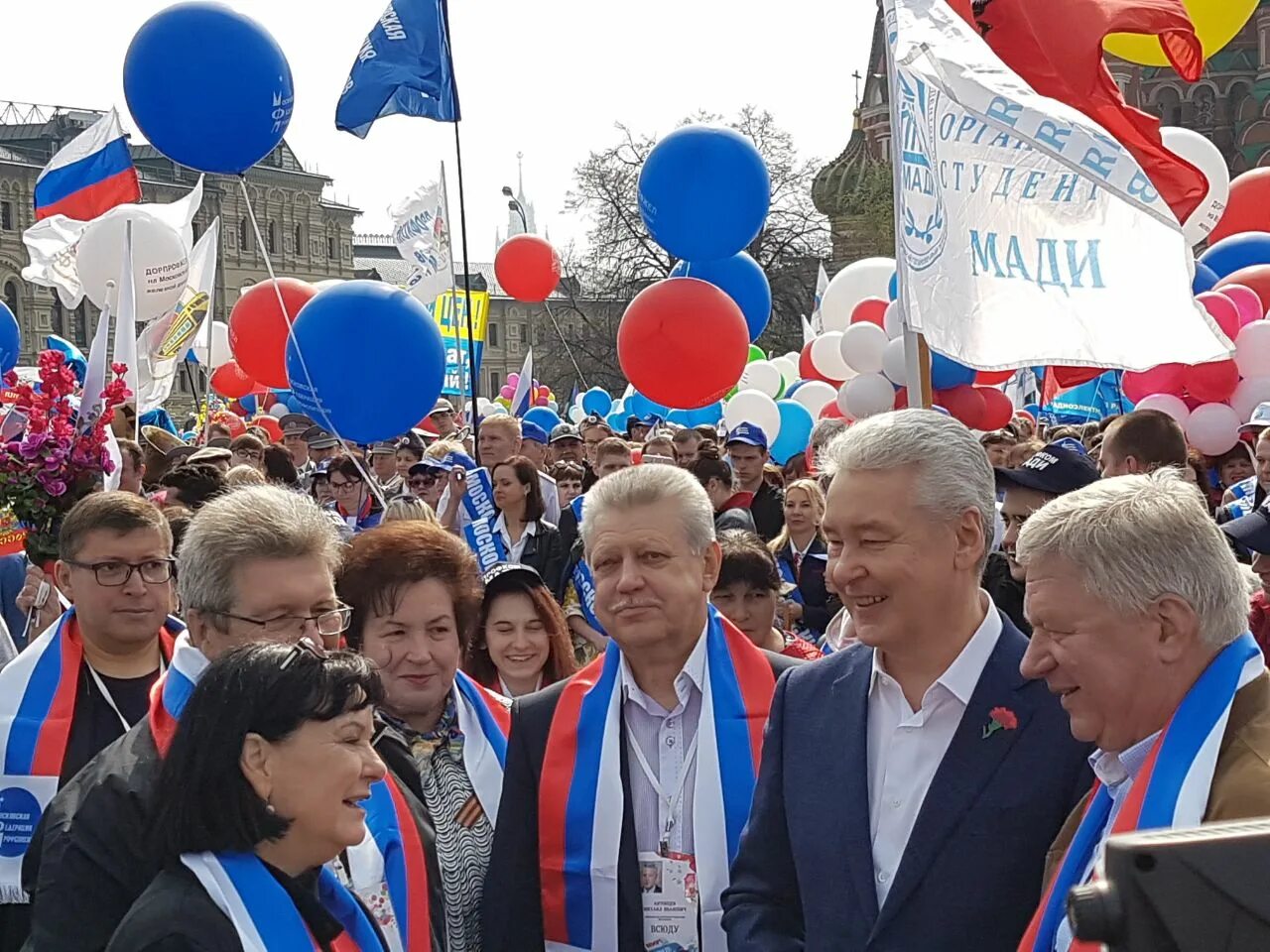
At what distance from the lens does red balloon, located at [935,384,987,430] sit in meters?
11.5

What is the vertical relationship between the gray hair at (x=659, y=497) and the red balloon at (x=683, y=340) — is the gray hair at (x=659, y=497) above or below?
below

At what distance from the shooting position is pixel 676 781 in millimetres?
3461

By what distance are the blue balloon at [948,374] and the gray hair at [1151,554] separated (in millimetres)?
8701

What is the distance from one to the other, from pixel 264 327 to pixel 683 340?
3797 mm

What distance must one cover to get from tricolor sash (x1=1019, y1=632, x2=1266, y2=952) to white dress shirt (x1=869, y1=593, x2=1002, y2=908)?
1.15 ft

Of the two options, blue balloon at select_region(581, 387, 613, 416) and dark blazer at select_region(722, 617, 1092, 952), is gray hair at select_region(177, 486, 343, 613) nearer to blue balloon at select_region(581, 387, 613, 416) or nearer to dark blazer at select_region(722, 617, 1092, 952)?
dark blazer at select_region(722, 617, 1092, 952)

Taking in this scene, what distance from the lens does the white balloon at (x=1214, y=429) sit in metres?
10.4

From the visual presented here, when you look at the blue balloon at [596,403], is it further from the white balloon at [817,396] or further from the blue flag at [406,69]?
the blue flag at [406,69]

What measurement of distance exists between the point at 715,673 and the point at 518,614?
1.20 m

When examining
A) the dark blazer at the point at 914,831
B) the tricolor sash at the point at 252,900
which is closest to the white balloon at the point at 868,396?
the dark blazer at the point at 914,831

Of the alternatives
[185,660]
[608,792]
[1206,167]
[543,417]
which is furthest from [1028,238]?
[543,417]

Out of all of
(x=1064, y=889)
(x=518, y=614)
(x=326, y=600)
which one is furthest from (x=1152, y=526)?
(x=518, y=614)

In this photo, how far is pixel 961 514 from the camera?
2914 mm

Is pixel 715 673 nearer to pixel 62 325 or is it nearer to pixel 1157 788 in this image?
pixel 1157 788
